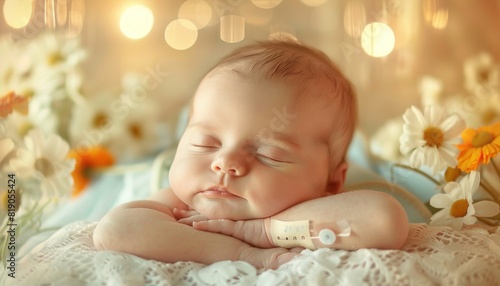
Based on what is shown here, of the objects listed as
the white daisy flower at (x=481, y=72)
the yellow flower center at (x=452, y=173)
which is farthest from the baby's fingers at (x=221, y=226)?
the white daisy flower at (x=481, y=72)

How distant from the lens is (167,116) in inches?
53.3

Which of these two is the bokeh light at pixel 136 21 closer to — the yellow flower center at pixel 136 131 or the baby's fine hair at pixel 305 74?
the yellow flower center at pixel 136 131

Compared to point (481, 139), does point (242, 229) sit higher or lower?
lower

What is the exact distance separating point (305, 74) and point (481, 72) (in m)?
0.62

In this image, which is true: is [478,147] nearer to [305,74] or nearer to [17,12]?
[305,74]

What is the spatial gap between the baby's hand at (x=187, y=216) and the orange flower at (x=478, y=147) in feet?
1.45

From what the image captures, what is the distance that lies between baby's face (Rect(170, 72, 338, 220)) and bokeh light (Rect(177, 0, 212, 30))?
39 cm

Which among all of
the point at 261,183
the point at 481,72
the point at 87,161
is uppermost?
the point at 481,72

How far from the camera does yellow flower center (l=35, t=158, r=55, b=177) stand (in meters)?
0.92

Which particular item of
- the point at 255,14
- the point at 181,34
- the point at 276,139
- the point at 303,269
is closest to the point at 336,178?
the point at 276,139

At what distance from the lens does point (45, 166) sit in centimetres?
92

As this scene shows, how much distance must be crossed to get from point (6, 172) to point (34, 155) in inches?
2.4

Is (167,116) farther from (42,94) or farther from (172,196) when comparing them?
(172,196)

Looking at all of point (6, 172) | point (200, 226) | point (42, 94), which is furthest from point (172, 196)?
point (42, 94)
